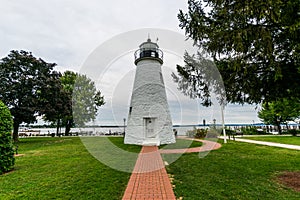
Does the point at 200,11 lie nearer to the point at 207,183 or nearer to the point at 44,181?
the point at 207,183

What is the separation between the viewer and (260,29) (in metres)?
3.51

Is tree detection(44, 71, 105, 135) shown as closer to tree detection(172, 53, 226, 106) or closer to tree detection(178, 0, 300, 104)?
tree detection(172, 53, 226, 106)

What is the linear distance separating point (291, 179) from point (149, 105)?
9.07 metres

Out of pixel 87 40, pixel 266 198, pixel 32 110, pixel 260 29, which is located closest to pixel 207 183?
pixel 266 198

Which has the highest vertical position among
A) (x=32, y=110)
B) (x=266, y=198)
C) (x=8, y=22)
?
(x=8, y=22)

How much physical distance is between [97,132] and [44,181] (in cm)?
2640

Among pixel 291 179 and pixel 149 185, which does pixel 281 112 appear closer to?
pixel 291 179

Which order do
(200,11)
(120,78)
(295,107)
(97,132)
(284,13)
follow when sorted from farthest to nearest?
(97,132) → (295,107) → (120,78) → (200,11) → (284,13)

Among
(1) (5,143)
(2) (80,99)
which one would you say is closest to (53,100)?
(2) (80,99)

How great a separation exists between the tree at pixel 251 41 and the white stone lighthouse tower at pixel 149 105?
25.3 feet

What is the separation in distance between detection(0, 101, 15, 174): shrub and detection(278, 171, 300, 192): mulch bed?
27.5 feet

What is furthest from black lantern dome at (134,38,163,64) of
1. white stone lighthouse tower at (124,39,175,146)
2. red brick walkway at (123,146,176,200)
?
red brick walkway at (123,146,176,200)

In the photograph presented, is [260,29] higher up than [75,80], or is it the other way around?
[75,80]

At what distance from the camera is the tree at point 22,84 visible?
15.4 metres
